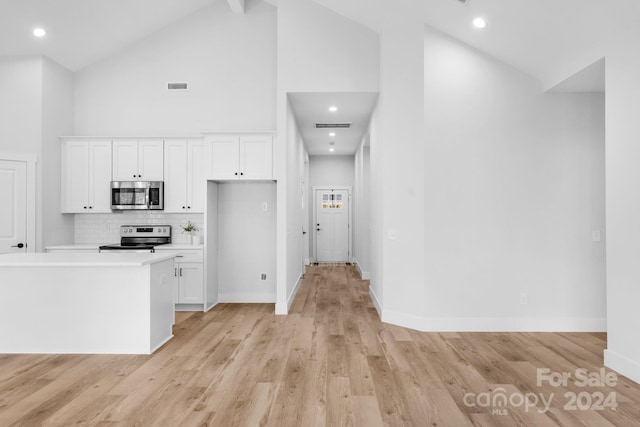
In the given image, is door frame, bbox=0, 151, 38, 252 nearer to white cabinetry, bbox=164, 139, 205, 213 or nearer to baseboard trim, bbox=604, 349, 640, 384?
white cabinetry, bbox=164, 139, 205, 213

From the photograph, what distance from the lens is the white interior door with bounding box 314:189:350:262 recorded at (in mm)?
10078

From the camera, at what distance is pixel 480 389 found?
2.74 m

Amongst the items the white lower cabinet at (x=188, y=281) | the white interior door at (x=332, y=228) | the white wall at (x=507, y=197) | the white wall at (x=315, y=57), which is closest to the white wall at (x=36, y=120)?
the white lower cabinet at (x=188, y=281)

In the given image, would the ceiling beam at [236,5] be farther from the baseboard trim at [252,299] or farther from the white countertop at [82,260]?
the baseboard trim at [252,299]

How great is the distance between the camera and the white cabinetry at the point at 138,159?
540 centimetres

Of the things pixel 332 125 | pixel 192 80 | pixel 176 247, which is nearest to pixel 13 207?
pixel 176 247

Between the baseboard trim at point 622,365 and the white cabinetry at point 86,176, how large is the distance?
19.4 feet

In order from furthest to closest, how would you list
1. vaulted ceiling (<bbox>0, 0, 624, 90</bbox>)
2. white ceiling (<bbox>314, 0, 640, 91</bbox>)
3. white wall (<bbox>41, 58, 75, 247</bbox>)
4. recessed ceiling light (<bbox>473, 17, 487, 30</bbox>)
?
white wall (<bbox>41, 58, 75, 247</bbox>)
recessed ceiling light (<bbox>473, 17, 487, 30</bbox>)
vaulted ceiling (<bbox>0, 0, 624, 90</bbox>)
white ceiling (<bbox>314, 0, 640, 91</bbox>)

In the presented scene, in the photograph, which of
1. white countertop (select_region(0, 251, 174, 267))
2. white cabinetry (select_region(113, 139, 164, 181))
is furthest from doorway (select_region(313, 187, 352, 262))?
white countertop (select_region(0, 251, 174, 267))

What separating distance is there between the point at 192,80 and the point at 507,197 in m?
4.55

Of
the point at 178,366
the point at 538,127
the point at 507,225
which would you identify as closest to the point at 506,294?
the point at 507,225

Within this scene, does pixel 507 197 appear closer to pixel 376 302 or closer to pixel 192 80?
pixel 376 302

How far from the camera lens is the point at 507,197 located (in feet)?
13.5

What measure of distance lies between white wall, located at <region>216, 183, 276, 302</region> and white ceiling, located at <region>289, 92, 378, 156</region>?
126cm
